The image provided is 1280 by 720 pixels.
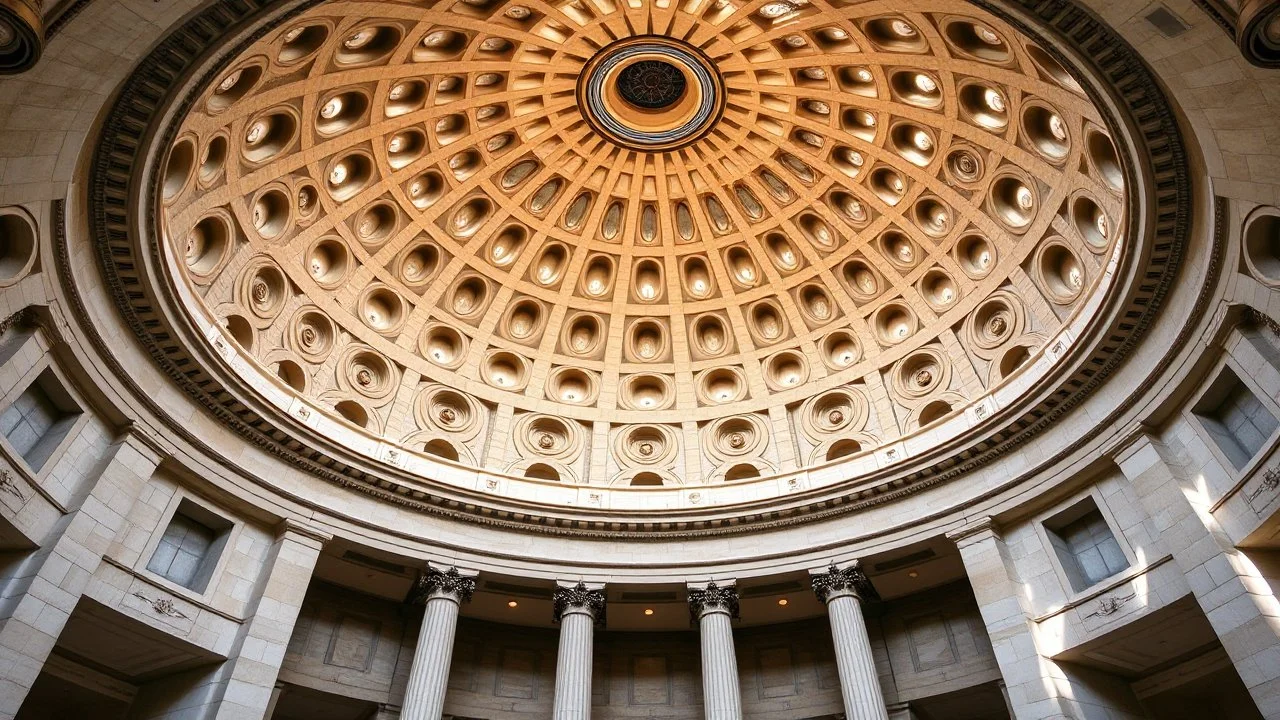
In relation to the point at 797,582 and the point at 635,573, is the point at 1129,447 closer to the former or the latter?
the point at 797,582

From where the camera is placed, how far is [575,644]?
74.9 feet

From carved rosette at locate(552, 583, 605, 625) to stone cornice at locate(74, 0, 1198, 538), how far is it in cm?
196

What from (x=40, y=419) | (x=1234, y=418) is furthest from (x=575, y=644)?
(x=1234, y=418)

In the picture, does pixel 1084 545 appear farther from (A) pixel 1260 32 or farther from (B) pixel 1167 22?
(A) pixel 1260 32

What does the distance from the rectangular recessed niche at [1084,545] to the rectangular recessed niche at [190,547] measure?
2186 centimetres

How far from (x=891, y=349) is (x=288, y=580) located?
21157mm

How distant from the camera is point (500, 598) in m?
25.3

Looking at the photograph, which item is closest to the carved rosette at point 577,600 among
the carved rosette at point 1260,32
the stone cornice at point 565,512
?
the stone cornice at point 565,512

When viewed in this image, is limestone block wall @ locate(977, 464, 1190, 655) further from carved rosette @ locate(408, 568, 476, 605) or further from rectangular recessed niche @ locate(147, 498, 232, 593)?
rectangular recessed niche @ locate(147, 498, 232, 593)

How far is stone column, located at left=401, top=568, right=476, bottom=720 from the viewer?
2052 centimetres

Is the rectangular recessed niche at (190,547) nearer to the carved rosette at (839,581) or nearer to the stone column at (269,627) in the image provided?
the stone column at (269,627)

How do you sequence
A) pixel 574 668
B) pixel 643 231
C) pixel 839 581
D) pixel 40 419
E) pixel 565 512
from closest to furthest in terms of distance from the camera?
1. pixel 40 419
2. pixel 574 668
3. pixel 839 581
4. pixel 565 512
5. pixel 643 231

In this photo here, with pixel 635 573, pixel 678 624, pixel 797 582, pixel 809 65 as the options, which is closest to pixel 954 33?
pixel 809 65

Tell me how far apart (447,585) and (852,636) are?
11432mm
